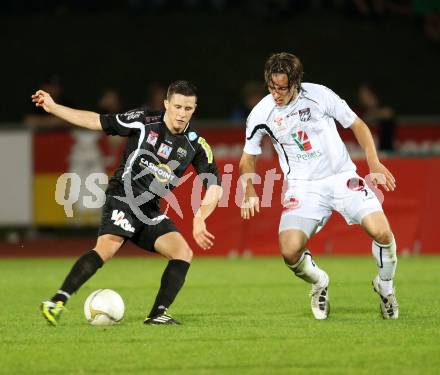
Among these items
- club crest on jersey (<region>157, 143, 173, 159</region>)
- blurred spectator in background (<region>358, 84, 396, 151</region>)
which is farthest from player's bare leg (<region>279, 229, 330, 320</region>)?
blurred spectator in background (<region>358, 84, 396, 151</region>)

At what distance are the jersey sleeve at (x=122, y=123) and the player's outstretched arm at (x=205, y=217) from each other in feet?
2.59

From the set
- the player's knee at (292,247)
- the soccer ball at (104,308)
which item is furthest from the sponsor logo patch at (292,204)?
the soccer ball at (104,308)

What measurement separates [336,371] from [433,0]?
15816mm

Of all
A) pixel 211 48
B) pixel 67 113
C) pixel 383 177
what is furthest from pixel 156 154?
pixel 211 48

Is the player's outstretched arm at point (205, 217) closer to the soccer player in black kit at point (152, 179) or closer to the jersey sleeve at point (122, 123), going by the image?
the soccer player in black kit at point (152, 179)

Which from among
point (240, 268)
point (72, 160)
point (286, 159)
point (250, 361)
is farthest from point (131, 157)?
point (72, 160)

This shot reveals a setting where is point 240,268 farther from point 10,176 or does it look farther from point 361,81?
point 361,81

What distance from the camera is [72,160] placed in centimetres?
1755

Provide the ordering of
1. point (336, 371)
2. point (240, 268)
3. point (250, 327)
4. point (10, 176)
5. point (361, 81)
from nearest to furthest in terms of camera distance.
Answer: point (336, 371) → point (250, 327) → point (240, 268) → point (10, 176) → point (361, 81)

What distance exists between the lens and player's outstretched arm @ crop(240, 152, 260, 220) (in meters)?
8.63

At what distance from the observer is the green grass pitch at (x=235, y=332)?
21.9 ft

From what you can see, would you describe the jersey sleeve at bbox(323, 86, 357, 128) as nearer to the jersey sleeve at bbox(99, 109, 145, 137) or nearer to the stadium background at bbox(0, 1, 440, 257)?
the jersey sleeve at bbox(99, 109, 145, 137)

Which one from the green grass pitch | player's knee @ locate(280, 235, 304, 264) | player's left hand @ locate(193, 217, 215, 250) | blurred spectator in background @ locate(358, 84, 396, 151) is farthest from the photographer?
blurred spectator in background @ locate(358, 84, 396, 151)

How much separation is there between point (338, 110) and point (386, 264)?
4.35ft
